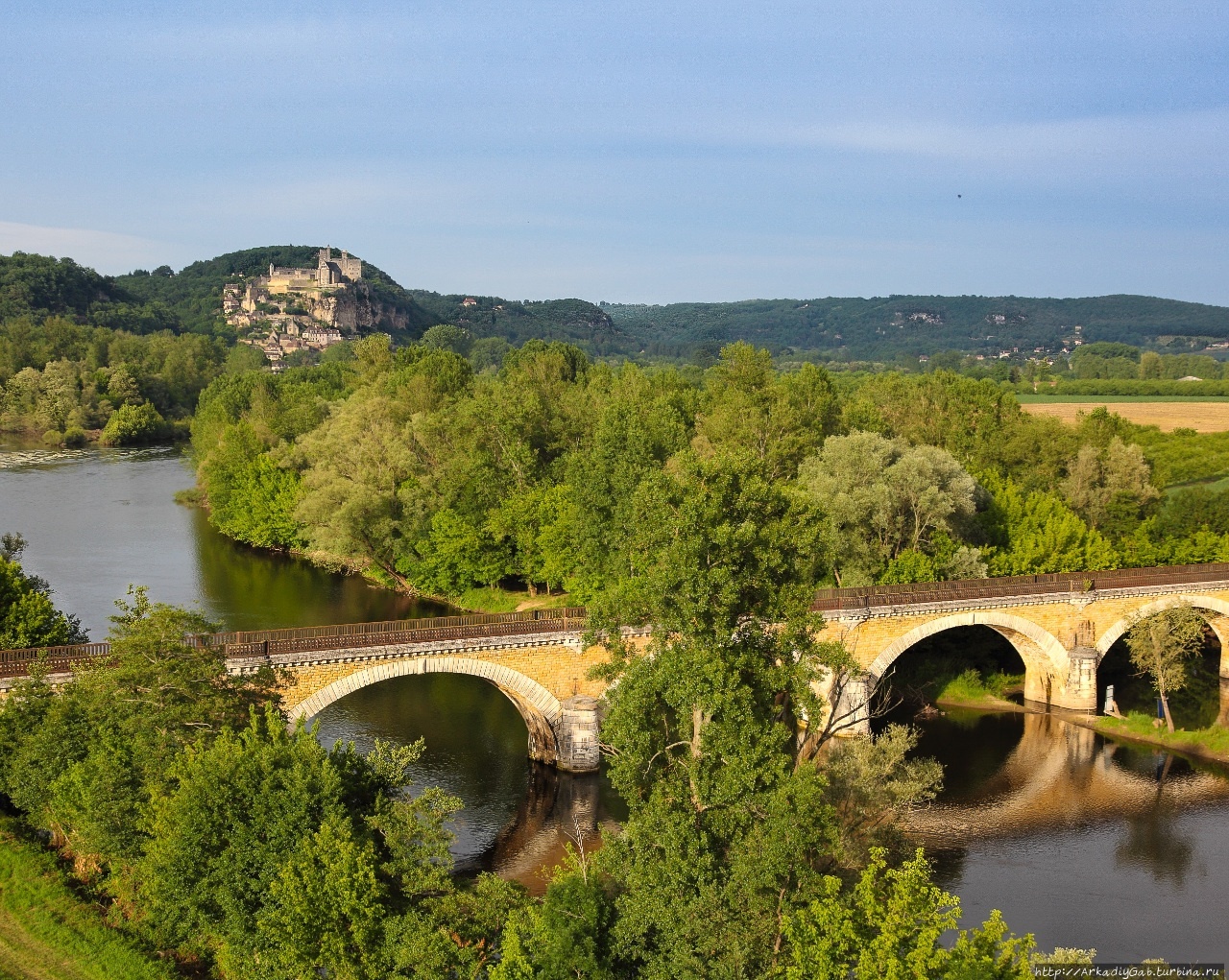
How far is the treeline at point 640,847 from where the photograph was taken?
58.2 ft

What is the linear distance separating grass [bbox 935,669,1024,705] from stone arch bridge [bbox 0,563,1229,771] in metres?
1.30

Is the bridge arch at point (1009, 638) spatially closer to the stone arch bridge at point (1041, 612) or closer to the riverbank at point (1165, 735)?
the stone arch bridge at point (1041, 612)

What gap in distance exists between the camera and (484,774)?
31.9 metres

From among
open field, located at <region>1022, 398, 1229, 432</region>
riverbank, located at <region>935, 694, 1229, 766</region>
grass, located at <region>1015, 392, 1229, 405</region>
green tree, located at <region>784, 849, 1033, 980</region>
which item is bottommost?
riverbank, located at <region>935, 694, 1229, 766</region>

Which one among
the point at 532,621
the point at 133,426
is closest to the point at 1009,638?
the point at 532,621

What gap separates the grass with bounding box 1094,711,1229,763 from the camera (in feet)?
112

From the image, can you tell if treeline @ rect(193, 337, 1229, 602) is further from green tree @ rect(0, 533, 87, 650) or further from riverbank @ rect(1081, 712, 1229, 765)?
green tree @ rect(0, 533, 87, 650)

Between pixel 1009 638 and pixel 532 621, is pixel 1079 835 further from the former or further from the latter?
pixel 532 621

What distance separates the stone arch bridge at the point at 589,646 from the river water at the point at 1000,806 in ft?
5.39

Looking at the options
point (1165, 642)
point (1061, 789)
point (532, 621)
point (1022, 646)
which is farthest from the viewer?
point (1022, 646)

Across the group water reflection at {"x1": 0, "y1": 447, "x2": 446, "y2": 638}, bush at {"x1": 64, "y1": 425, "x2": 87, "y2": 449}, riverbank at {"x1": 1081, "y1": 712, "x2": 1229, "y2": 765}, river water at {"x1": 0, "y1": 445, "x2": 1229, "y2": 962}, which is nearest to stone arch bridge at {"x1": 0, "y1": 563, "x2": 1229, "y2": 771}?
riverbank at {"x1": 1081, "y1": 712, "x2": 1229, "y2": 765}

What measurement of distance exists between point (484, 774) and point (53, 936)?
507 inches

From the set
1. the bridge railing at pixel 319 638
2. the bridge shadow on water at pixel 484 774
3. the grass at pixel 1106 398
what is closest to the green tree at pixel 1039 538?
the bridge railing at pixel 319 638

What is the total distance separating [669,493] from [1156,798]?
19.3m
